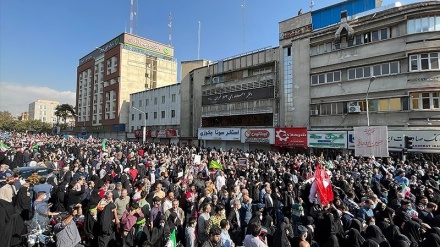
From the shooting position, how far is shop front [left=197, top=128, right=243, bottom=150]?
34000 mm

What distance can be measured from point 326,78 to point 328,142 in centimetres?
680

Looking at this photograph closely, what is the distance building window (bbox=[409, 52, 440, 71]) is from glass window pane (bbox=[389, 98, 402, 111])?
267 centimetres

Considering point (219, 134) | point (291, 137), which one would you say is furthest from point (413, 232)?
point (219, 134)

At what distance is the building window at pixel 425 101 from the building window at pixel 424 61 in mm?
2046

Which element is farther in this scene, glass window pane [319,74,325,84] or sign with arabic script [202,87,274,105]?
sign with arabic script [202,87,274,105]

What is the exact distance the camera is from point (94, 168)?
1419 centimetres

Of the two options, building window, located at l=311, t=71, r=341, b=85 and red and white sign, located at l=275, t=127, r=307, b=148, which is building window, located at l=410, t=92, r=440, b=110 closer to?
building window, located at l=311, t=71, r=341, b=85

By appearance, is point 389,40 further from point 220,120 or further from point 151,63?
point 151,63

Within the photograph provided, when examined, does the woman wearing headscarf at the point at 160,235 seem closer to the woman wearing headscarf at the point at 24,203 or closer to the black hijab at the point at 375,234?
the black hijab at the point at 375,234

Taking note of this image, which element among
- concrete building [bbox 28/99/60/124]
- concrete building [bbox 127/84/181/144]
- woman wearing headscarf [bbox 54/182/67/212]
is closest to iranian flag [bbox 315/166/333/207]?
woman wearing headscarf [bbox 54/182/67/212]

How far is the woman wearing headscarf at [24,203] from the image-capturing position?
7.51 m

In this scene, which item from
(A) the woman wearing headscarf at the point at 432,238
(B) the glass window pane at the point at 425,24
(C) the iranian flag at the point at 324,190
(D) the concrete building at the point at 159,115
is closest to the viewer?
(A) the woman wearing headscarf at the point at 432,238

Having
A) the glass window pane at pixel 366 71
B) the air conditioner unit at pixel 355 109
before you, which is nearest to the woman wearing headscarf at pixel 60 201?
the air conditioner unit at pixel 355 109

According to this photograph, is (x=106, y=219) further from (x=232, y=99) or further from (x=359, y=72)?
(x=232, y=99)
